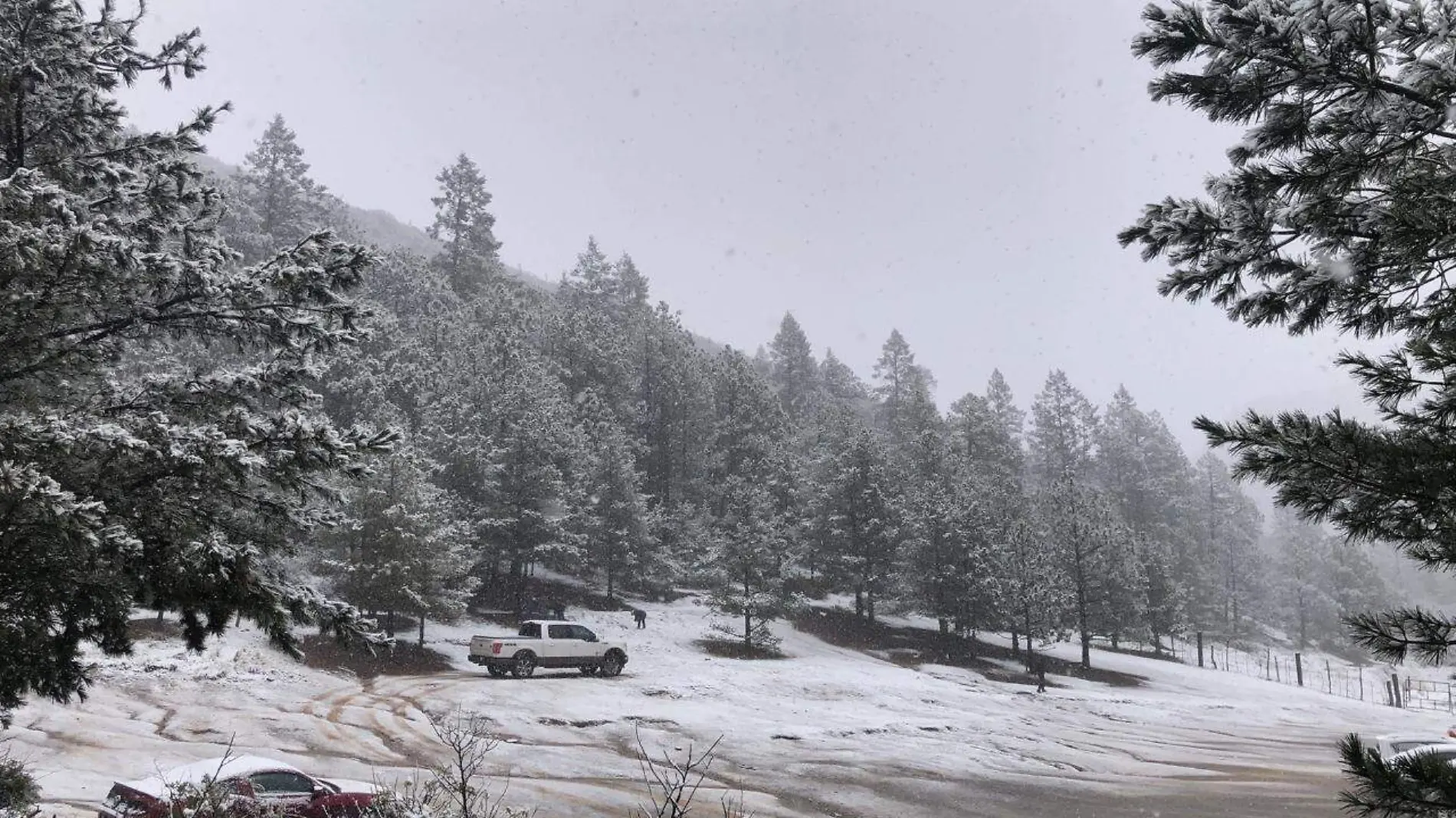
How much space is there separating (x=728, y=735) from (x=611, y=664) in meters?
7.85

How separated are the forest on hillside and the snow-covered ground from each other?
16.5 feet

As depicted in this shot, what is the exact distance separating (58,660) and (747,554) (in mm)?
28552

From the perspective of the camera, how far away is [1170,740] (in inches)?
957

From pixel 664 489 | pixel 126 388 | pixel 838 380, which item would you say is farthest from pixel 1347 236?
pixel 838 380

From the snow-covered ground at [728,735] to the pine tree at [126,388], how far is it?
5.02 meters

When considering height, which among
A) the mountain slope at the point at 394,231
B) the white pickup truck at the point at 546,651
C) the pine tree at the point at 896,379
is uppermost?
the mountain slope at the point at 394,231

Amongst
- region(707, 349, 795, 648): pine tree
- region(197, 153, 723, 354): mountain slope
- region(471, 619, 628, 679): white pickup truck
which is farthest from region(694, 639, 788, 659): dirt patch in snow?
region(197, 153, 723, 354): mountain slope

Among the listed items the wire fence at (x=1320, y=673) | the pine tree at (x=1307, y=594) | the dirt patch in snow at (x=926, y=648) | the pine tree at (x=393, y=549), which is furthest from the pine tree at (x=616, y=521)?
the pine tree at (x=1307, y=594)

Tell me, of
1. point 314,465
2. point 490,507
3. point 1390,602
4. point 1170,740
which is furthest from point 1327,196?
point 1390,602

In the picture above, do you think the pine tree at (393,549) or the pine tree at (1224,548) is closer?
the pine tree at (393,549)

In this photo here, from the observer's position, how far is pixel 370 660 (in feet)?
83.4

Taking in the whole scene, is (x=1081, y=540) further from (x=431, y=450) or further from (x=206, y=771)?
(x=206, y=771)

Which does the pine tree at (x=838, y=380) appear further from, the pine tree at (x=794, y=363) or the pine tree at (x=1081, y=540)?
the pine tree at (x=1081, y=540)

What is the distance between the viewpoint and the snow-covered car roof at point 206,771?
882 cm
